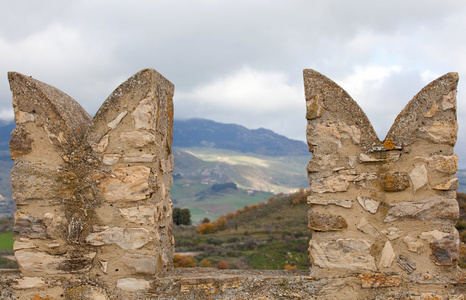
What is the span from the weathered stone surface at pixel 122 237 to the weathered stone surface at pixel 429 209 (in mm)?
2248

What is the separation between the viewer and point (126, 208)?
3.37 m

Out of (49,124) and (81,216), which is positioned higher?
(49,124)

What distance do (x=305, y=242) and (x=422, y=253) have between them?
13.9 metres

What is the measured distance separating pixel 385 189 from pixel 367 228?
39cm

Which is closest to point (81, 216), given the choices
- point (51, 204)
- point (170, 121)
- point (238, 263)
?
point (51, 204)

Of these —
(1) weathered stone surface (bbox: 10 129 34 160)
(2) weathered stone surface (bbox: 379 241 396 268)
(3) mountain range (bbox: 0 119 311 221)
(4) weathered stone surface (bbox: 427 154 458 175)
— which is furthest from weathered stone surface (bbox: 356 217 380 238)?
(3) mountain range (bbox: 0 119 311 221)

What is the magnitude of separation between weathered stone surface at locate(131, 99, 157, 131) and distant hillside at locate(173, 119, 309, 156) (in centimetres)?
15462

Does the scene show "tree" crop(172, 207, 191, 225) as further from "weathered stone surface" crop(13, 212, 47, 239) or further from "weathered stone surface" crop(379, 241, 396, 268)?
"weathered stone surface" crop(379, 241, 396, 268)

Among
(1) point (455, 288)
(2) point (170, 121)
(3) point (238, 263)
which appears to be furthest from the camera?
(3) point (238, 263)

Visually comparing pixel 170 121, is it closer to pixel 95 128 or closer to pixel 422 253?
pixel 95 128

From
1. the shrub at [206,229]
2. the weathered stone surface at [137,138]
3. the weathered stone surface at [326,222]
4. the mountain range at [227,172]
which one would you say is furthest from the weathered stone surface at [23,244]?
the mountain range at [227,172]

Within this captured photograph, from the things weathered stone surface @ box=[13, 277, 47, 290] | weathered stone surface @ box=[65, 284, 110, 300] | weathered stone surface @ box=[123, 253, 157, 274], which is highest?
weathered stone surface @ box=[123, 253, 157, 274]

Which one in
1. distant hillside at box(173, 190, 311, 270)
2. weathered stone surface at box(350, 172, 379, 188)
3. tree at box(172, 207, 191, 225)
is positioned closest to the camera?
weathered stone surface at box(350, 172, 379, 188)

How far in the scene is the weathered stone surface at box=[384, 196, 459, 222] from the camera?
3273 millimetres
